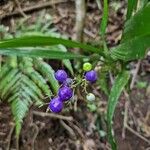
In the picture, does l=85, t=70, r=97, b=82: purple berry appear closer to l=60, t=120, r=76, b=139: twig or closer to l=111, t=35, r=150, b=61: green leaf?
l=111, t=35, r=150, b=61: green leaf

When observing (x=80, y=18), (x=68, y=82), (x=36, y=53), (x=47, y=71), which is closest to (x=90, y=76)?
(x=68, y=82)

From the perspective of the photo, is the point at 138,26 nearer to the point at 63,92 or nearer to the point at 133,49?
the point at 133,49

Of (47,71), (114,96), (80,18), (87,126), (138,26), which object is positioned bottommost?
(87,126)

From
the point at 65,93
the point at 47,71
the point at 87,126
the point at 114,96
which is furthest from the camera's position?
the point at 87,126

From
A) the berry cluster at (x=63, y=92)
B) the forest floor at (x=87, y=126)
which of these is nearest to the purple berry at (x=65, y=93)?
the berry cluster at (x=63, y=92)

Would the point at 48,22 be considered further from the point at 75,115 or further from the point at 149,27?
the point at 149,27

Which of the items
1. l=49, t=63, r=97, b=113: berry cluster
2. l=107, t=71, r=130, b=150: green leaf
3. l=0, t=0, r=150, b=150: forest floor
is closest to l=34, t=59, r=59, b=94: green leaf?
l=0, t=0, r=150, b=150: forest floor

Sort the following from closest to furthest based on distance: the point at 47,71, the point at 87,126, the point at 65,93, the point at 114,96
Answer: the point at 65,93
the point at 114,96
the point at 47,71
the point at 87,126
